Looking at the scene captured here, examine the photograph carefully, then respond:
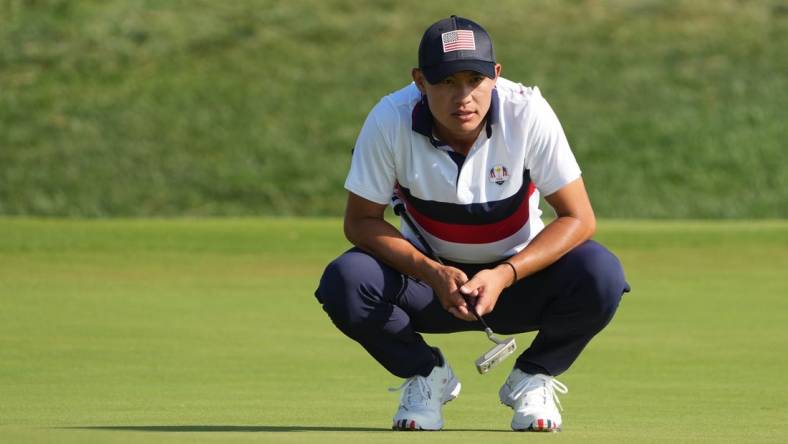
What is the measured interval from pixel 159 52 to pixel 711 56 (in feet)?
33.7

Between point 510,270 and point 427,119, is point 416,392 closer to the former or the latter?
point 510,270

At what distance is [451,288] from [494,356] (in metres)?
0.23

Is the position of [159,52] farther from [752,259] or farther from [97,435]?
[97,435]

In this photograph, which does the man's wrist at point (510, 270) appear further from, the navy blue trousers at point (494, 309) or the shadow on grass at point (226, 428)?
the shadow on grass at point (226, 428)

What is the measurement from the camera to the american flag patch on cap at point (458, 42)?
4.65 metres

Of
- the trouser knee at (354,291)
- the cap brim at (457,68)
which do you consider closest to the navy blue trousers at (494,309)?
the trouser knee at (354,291)

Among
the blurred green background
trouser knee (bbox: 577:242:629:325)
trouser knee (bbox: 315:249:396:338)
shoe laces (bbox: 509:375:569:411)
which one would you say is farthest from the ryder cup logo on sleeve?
the blurred green background

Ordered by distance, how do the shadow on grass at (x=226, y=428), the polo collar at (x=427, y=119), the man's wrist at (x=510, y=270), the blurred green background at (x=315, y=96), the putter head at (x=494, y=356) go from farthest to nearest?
1. the blurred green background at (x=315, y=96)
2. the polo collar at (x=427, y=119)
3. the man's wrist at (x=510, y=270)
4. the putter head at (x=494, y=356)
5. the shadow on grass at (x=226, y=428)

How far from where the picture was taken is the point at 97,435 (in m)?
3.93

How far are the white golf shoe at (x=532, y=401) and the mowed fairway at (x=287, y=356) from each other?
83mm

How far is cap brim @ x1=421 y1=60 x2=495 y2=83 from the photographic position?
4625 mm

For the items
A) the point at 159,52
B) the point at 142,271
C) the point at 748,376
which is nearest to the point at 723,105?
the point at 159,52

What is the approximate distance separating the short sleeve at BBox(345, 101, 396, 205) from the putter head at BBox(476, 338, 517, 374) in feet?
1.98

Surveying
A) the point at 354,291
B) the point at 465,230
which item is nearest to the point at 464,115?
the point at 465,230
